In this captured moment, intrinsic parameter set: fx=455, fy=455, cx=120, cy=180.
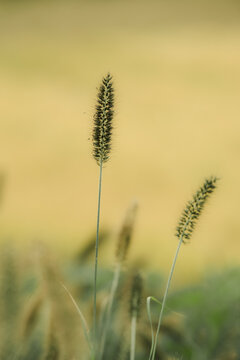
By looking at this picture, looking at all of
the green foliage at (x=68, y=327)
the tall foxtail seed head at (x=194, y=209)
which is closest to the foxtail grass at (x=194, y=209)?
the tall foxtail seed head at (x=194, y=209)

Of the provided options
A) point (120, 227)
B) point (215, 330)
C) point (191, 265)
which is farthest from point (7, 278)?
point (191, 265)

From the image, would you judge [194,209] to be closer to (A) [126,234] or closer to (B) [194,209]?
(B) [194,209]

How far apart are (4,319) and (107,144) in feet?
1.12

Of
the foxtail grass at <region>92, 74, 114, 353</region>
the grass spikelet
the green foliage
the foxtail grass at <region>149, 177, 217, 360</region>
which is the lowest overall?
the green foliage

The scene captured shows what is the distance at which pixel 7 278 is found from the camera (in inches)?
24.1

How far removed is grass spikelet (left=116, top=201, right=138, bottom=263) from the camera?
0.53 meters

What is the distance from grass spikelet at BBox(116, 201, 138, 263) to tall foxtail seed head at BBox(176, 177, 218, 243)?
119mm

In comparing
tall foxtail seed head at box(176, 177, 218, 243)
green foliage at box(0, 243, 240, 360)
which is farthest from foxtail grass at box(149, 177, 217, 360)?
green foliage at box(0, 243, 240, 360)

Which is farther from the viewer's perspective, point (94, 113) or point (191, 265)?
point (191, 265)

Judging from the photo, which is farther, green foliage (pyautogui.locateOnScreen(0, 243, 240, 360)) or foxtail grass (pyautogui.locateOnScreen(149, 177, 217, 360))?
green foliage (pyautogui.locateOnScreen(0, 243, 240, 360))

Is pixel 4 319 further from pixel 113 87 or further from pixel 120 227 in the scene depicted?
pixel 113 87

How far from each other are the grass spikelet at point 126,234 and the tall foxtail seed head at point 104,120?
131 mm

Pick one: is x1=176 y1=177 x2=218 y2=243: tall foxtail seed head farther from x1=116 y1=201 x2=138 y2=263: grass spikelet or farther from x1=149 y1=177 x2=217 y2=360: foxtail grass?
x1=116 y1=201 x2=138 y2=263: grass spikelet

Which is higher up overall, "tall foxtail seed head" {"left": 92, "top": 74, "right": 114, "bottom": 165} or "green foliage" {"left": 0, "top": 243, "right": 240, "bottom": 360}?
"tall foxtail seed head" {"left": 92, "top": 74, "right": 114, "bottom": 165}
